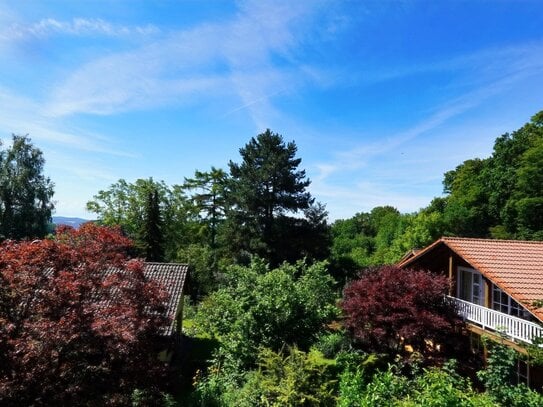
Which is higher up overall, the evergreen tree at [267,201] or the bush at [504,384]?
the evergreen tree at [267,201]

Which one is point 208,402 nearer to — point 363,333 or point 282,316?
point 282,316

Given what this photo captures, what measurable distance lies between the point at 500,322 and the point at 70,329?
536 inches

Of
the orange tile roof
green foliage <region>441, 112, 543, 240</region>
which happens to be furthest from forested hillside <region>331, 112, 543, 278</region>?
the orange tile roof

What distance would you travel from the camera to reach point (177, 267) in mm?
18531

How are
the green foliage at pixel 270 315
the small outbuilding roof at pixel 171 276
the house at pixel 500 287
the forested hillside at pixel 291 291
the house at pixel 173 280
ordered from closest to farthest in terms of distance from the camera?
the forested hillside at pixel 291 291, the green foliage at pixel 270 315, the house at pixel 500 287, the house at pixel 173 280, the small outbuilding roof at pixel 171 276

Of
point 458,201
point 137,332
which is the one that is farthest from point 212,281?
point 458,201

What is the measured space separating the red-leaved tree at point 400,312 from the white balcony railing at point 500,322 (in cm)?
90

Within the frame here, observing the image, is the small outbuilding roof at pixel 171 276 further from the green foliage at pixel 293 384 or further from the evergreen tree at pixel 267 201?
the evergreen tree at pixel 267 201

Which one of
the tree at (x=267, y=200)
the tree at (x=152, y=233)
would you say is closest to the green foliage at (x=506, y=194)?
the tree at (x=267, y=200)

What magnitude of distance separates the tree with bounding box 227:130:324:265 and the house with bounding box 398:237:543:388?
16.2 m

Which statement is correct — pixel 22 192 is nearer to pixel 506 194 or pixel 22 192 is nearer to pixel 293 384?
pixel 293 384

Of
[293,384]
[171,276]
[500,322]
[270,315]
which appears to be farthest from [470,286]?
[171,276]

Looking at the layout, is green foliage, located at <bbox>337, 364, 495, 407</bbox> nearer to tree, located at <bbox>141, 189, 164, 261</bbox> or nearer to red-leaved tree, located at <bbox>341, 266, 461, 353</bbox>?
red-leaved tree, located at <bbox>341, 266, 461, 353</bbox>

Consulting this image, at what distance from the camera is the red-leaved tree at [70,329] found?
21.6 feet
